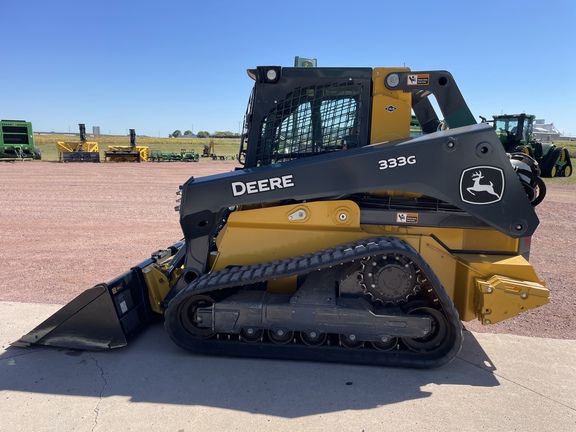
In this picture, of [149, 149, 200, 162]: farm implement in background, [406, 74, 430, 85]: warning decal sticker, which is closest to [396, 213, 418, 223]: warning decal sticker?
[406, 74, 430, 85]: warning decal sticker

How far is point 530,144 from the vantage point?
808 inches

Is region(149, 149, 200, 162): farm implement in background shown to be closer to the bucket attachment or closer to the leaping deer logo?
the bucket attachment

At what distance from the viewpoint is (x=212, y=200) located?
404 cm

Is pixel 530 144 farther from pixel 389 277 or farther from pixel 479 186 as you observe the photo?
pixel 389 277

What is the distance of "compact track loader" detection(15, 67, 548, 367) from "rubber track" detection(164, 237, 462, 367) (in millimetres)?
12

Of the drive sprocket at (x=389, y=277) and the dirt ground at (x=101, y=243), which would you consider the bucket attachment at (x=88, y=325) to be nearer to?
the dirt ground at (x=101, y=243)

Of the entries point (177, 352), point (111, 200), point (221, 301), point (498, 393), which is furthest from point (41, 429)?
point (111, 200)

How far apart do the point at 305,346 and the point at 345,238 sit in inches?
41.1

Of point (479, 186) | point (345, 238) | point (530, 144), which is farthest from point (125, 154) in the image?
point (479, 186)

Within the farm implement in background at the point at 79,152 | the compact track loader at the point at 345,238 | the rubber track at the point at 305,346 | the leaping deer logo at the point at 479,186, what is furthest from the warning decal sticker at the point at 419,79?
the farm implement in background at the point at 79,152

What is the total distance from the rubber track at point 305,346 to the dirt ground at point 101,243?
1352 mm

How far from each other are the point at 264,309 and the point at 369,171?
1513 millimetres

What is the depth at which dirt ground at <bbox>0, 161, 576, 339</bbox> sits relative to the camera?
5.29 meters

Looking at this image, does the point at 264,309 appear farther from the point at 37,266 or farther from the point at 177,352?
the point at 37,266
